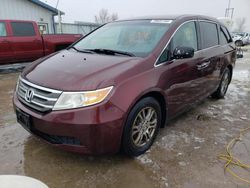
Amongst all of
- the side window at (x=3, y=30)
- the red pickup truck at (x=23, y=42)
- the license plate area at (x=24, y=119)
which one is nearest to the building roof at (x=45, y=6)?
the red pickup truck at (x=23, y=42)

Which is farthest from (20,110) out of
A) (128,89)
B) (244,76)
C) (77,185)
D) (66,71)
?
(244,76)

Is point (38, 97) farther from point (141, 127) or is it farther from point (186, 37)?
point (186, 37)

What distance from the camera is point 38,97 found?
222 centimetres

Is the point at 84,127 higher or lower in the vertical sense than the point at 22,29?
lower

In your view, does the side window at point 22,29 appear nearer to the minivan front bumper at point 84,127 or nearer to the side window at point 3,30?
the side window at point 3,30

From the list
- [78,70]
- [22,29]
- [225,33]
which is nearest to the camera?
[78,70]

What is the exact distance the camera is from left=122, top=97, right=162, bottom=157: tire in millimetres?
2356

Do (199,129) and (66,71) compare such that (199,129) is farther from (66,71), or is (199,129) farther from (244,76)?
(244,76)

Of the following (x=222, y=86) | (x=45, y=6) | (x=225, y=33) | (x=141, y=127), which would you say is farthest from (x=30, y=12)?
(x=141, y=127)

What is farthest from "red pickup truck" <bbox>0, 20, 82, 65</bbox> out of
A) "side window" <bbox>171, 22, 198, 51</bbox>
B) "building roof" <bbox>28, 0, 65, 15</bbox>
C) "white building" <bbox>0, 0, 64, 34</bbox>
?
"side window" <bbox>171, 22, 198, 51</bbox>

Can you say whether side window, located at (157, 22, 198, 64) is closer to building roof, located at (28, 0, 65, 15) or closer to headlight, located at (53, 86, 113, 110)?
headlight, located at (53, 86, 113, 110)

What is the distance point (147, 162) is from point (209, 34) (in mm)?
2637

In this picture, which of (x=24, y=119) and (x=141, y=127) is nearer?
(x=24, y=119)

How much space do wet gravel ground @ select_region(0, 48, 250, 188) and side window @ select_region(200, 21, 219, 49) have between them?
54.5 inches
